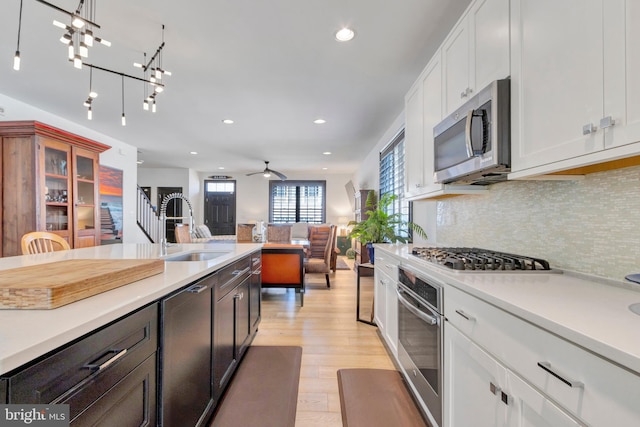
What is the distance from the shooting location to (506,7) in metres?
1.26

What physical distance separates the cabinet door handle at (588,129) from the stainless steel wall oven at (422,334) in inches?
32.2

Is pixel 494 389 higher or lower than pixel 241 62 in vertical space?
lower

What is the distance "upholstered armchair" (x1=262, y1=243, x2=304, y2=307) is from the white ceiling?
190 centimetres

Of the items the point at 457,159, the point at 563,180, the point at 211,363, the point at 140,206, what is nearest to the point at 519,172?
the point at 563,180

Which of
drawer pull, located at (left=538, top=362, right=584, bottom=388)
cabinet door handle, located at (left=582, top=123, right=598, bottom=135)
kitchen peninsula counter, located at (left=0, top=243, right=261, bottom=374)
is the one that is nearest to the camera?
kitchen peninsula counter, located at (left=0, top=243, right=261, bottom=374)

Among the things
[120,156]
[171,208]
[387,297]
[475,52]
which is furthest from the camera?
[171,208]

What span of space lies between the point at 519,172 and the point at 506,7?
0.76m

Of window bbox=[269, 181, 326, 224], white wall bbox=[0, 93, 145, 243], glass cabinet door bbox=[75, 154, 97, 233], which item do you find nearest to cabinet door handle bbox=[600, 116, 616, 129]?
glass cabinet door bbox=[75, 154, 97, 233]

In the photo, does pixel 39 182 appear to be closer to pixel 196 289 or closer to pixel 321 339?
pixel 196 289

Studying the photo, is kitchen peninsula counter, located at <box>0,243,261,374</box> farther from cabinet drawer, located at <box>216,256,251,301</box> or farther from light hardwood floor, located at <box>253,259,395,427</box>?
light hardwood floor, located at <box>253,259,395,427</box>

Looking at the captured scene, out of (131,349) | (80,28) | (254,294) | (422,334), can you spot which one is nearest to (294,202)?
(254,294)

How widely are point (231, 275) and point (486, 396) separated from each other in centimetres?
151

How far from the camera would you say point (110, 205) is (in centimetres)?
495

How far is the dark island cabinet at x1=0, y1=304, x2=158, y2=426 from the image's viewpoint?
22.8 inches
